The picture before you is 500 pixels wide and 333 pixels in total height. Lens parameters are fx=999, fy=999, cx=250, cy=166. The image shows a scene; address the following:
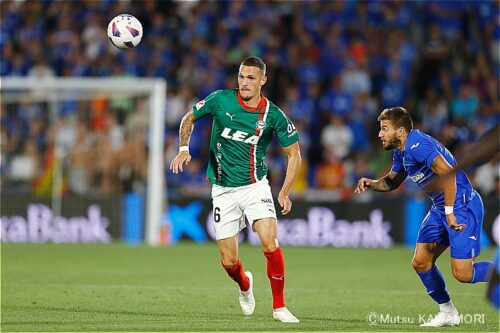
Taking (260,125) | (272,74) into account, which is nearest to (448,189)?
(260,125)

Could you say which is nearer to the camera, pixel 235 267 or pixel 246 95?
pixel 246 95

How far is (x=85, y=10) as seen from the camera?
26031mm

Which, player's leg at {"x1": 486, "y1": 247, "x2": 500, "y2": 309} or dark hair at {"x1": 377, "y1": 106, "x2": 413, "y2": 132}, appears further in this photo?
dark hair at {"x1": 377, "y1": 106, "x2": 413, "y2": 132}

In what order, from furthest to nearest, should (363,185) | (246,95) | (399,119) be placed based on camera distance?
(246,95) → (363,185) → (399,119)

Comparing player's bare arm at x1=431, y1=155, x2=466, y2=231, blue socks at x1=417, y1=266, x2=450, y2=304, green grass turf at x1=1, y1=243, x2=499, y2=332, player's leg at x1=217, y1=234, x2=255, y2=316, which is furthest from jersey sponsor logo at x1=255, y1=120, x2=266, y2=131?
blue socks at x1=417, y1=266, x2=450, y2=304

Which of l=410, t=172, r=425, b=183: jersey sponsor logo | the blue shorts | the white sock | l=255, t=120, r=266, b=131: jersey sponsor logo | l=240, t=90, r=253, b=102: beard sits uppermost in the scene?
l=240, t=90, r=253, b=102: beard

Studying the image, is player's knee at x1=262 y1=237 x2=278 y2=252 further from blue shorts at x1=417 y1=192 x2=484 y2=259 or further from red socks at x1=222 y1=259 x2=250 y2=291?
blue shorts at x1=417 y1=192 x2=484 y2=259

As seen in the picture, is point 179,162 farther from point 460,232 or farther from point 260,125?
point 460,232

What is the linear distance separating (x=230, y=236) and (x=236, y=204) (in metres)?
0.33

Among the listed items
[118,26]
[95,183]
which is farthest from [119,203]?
[118,26]

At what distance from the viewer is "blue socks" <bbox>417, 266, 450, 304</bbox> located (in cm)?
955

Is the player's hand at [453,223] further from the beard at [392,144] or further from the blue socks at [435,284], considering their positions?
the beard at [392,144]

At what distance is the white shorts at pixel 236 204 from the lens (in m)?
9.90

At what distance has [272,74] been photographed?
2306 centimetres
